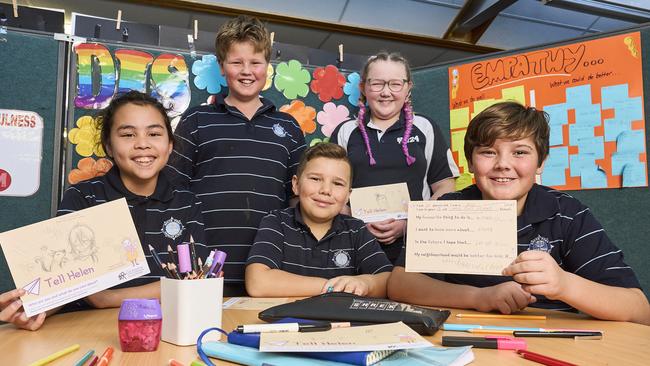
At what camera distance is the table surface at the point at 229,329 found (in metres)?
0.62

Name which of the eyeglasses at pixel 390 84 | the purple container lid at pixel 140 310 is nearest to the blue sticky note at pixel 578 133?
the eyeglasses at pixel 390 84

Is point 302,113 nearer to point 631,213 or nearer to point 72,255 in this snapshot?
point 631,213

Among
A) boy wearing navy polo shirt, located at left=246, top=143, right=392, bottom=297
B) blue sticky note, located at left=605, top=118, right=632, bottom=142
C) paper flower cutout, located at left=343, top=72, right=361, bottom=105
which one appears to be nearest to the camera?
boy wearing navy polo shirt, located at left=246, top=143, right=392, bottom=297

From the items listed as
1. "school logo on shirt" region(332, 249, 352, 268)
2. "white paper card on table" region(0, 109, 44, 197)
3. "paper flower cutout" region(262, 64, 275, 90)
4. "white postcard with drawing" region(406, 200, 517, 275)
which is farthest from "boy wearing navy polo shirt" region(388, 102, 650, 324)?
"white paper card on table" region(0, 109, 44, 197)

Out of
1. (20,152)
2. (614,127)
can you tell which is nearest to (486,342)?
(614,127)

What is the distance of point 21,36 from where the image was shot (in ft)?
5.87

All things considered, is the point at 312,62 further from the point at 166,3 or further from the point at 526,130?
the point at 166,3

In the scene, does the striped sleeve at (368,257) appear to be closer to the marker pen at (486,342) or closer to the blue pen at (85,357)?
the marker pen at (486,342)

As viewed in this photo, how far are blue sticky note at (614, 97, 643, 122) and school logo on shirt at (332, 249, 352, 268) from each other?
44.3 inches

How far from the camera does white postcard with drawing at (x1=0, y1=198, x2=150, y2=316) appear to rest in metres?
0.79

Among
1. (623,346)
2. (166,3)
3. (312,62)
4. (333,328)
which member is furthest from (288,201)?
(166,3)

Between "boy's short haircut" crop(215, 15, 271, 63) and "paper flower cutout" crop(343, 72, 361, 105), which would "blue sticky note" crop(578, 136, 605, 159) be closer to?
A: "paper flower cutout" crop(343, 72, 361, 105)

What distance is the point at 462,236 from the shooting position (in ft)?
2.88

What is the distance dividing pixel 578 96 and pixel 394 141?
0.70 meters
